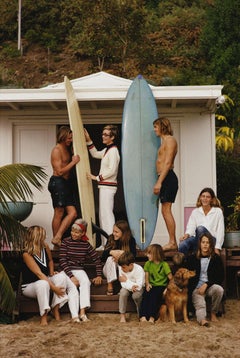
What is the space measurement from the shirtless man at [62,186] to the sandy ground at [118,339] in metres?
1.52

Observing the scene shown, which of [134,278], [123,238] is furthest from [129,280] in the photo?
[123,238]

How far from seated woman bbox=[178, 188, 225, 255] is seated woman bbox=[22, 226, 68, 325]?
1377mm

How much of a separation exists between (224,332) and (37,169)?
95.0 inches

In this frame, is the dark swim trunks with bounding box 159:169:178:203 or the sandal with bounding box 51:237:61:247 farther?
the sandal with bounding box 51:237:61:247

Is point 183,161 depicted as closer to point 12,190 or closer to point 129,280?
point 129,280

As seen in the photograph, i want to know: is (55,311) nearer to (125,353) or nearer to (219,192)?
(125,353)

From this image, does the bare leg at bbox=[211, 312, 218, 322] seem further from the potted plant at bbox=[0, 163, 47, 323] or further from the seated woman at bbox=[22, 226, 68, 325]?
the potted plant at bbox=[0, 163, 47, 323]

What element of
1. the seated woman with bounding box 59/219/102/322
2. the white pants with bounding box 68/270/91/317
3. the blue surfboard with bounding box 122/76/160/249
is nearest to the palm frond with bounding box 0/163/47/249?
the seated woman with bounding box 59/219/102/322

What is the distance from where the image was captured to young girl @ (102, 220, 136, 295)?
692 cm

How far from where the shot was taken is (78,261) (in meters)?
6.96

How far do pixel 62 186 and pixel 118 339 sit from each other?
249 centimetres

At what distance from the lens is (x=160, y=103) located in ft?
29.5

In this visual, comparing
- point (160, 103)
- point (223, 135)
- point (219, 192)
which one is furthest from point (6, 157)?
point (223, 135)

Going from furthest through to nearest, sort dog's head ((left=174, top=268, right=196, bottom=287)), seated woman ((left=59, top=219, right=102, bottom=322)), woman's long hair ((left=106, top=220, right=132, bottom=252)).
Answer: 1. woman's long hair ((left=106, top=220, right=132, bottom=252))
2. seated woman ((left=59, top=219, right=102, bottom=322))
3. dog's head ((left=174, top=268, right=196, bottom=287))
